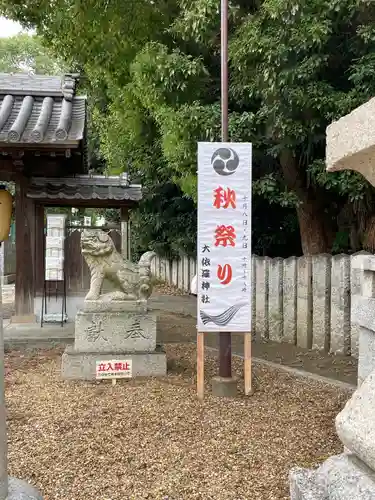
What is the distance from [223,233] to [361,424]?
3.39 metres

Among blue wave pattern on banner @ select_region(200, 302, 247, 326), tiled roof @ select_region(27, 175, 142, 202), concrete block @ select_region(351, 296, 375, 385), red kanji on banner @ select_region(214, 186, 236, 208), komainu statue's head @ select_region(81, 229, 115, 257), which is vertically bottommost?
blue wave pattern on banner @ select_region(200, 302, 247, 326)

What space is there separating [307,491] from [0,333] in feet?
4.02

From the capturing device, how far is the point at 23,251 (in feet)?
27.0

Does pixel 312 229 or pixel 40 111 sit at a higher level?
pixel 40 111

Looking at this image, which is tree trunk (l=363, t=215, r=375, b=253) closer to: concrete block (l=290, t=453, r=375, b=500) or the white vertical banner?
the white vertical banner

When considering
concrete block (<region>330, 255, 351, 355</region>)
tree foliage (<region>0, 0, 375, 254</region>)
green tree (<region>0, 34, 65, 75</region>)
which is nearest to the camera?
tree foliage (<region>0, 0, 375, 254</region>)

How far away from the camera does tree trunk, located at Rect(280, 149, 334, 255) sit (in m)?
7.94

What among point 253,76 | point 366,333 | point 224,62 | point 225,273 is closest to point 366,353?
point 366,333

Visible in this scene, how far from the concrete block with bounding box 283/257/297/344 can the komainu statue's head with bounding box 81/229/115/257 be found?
119 inches

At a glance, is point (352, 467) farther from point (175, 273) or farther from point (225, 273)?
point (175, 273)

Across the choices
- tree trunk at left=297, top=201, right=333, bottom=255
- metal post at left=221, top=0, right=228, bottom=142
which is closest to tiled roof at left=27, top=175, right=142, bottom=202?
tree trunk at left=297, top=201, right=333, bottom=255

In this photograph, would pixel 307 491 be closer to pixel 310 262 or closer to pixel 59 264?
pixel 310 262

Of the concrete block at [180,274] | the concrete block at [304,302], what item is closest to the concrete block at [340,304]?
the concrete block at [304,302]

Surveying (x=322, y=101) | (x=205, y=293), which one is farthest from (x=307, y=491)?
(x=322, y=101)
